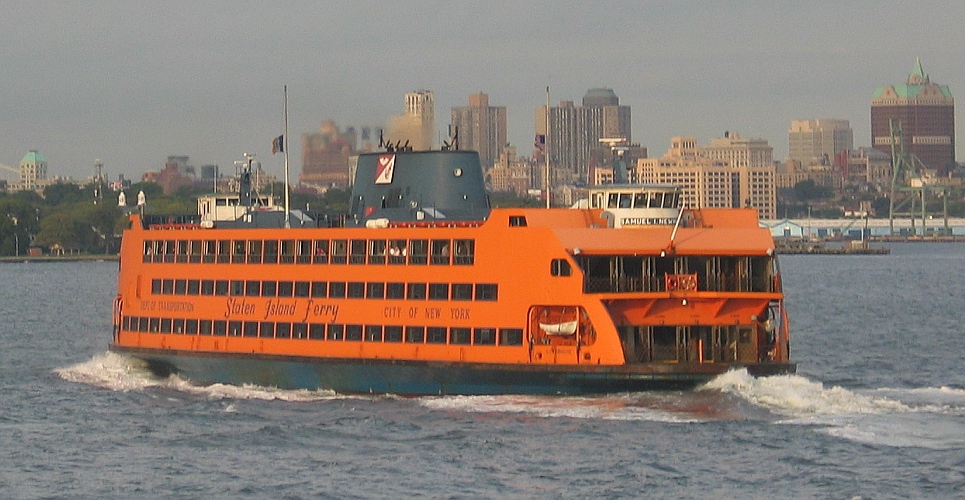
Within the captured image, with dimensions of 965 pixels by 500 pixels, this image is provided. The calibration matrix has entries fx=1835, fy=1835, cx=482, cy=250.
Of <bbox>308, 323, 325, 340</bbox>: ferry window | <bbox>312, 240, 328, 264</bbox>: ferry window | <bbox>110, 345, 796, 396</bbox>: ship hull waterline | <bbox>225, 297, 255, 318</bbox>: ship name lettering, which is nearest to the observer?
<bbox>110, 345, 796, 396</bbox>: ship hull waterline

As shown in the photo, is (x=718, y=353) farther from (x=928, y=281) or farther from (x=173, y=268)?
(x=928, y=281)

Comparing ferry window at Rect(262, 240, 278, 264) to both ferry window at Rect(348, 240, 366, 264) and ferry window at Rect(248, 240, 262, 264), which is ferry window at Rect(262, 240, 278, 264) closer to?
ferry window at Rect(248, 240, 262, 264)

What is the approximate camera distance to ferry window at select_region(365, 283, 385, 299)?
44500 millimetres

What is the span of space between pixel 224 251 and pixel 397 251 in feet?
21.7

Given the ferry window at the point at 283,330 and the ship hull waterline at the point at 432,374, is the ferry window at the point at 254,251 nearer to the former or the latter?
the ferry window at the point at 283,330

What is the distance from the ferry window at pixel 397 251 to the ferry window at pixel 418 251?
6.9 inches

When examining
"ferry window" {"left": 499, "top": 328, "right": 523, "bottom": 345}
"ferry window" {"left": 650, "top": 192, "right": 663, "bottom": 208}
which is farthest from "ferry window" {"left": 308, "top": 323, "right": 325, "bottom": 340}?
"ferry window" {"left": 650, "top": 192, "right": 663, "bottom": 208}

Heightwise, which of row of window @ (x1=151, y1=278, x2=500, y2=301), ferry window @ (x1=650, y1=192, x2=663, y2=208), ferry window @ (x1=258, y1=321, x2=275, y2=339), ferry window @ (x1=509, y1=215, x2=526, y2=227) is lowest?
ferry window @ (x1=258, y1=321, x2=275, y2=339)

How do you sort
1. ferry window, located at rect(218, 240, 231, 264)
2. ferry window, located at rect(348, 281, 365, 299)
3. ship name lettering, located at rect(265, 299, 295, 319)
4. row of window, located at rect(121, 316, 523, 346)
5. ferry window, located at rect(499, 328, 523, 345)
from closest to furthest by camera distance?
ferry window, located at rect(499, 328, 523, 345) → row of window, located at rect(121, 316, 523, 346) → ferry window, located at rect(348, 281, 365, 299) → ship name lettering, located at rect(265, 299, 295, 319) → ferry window, located at rect(218, 240, 231, 264)

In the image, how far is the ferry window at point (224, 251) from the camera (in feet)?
160

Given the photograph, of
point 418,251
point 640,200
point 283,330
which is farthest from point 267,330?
point 640,200

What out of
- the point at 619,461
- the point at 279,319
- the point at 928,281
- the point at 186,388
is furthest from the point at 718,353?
the point at 928,281

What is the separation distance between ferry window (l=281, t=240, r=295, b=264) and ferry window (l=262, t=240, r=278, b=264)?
23 centimetres

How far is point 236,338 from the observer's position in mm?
47906
